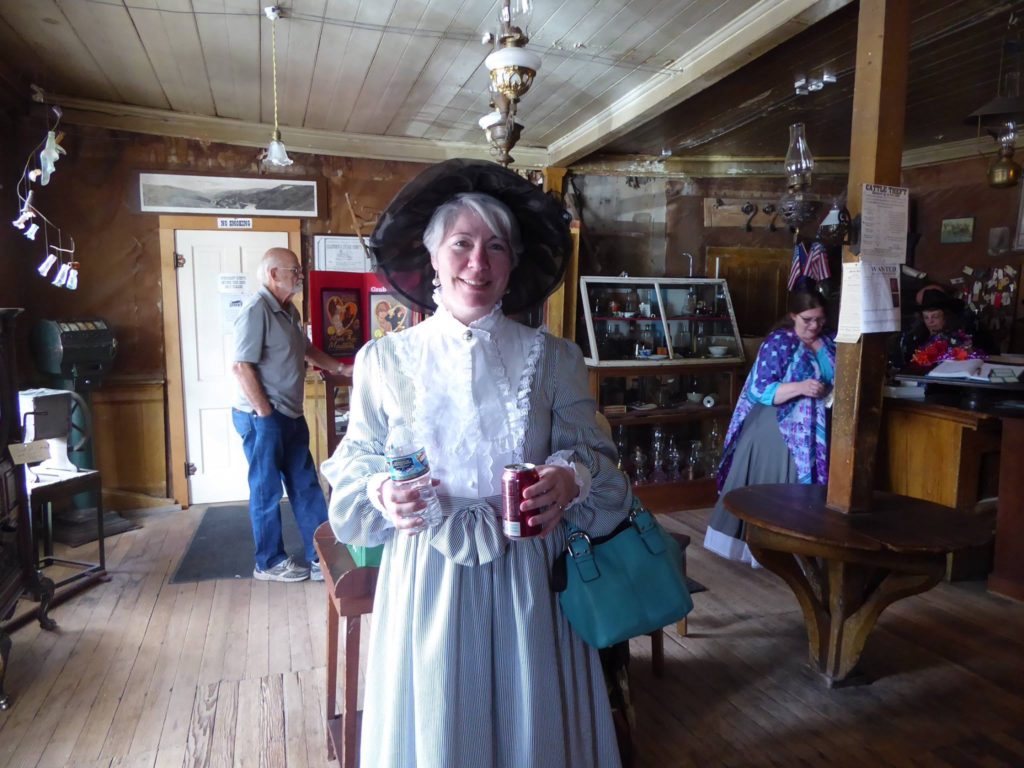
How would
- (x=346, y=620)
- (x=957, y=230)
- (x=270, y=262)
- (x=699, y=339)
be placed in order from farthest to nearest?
1. (x=957, y=230)
2. (x=699, y=339)
3. (x=270, y=262)
4. (x=346, y=620)

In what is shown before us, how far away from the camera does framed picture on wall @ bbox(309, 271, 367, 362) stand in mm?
2869

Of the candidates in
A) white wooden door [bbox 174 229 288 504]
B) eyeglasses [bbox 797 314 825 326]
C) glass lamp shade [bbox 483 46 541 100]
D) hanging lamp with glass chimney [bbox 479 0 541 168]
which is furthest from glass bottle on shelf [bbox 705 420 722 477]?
white wooden door [bbox 174 229 288 504]

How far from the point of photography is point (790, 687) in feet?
7.59

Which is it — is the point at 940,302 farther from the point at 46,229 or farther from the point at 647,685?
the point at 46,229

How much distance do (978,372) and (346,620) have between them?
3.30 metres

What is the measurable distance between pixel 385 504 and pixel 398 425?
0.18 metres

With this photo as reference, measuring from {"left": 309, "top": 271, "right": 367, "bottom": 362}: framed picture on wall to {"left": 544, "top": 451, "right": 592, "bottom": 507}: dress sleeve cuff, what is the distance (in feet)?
6.36

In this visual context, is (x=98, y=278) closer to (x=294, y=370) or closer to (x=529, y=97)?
(x=294, y=370)

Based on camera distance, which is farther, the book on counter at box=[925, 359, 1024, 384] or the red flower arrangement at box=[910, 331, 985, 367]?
the red flower arrangement at box=[910, 331, 985, 367]

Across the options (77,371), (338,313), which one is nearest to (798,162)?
(338,313)

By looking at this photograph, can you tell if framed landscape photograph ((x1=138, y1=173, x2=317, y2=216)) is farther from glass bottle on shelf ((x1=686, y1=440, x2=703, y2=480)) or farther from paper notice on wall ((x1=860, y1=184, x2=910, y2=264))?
paper notice on wall ((x1=860, y1=184, x2=910, y2=264))

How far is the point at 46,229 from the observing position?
385cm

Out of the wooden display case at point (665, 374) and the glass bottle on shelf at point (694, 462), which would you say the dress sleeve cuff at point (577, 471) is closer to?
the wooden display case at point (665, 374)

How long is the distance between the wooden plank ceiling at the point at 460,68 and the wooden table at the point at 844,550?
179cm
